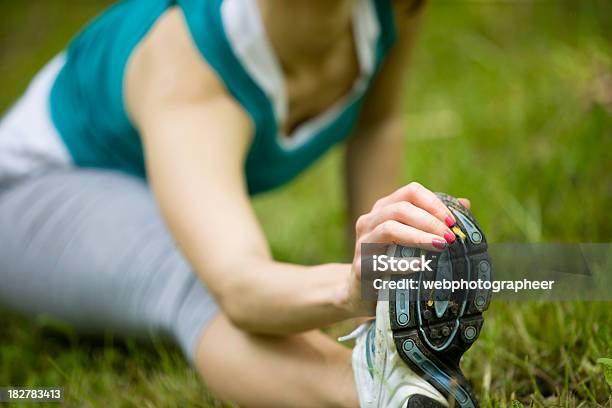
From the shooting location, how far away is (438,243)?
2.41 ft

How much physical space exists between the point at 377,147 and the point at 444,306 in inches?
34.7

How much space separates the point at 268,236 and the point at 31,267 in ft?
2.09

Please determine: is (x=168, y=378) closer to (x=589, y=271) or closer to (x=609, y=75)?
(x=589, y=271)

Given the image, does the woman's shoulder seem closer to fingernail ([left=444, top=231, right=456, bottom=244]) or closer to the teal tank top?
the teal tank top

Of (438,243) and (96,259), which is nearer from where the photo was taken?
(438,243)

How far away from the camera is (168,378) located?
1145 mm

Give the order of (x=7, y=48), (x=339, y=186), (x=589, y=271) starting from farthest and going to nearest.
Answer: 1. (x=7, y=48)
2. (x=339, y=186)
3. (x=589, y=271)

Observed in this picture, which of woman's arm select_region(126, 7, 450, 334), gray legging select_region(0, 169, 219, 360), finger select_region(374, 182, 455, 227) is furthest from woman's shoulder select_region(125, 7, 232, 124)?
finger select_region(374, 182, 455, 227)

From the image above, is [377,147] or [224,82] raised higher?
[224,82]

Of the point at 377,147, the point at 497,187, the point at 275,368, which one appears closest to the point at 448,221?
the point at 275,368

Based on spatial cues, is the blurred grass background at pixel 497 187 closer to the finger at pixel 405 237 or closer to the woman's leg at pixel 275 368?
the woman's leg at pixel 275 368

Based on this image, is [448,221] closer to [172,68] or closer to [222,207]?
[222,207]

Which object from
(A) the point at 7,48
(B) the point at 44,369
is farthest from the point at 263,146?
(A) the point at 7,48

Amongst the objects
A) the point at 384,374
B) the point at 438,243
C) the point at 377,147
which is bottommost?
the point at 377,147
